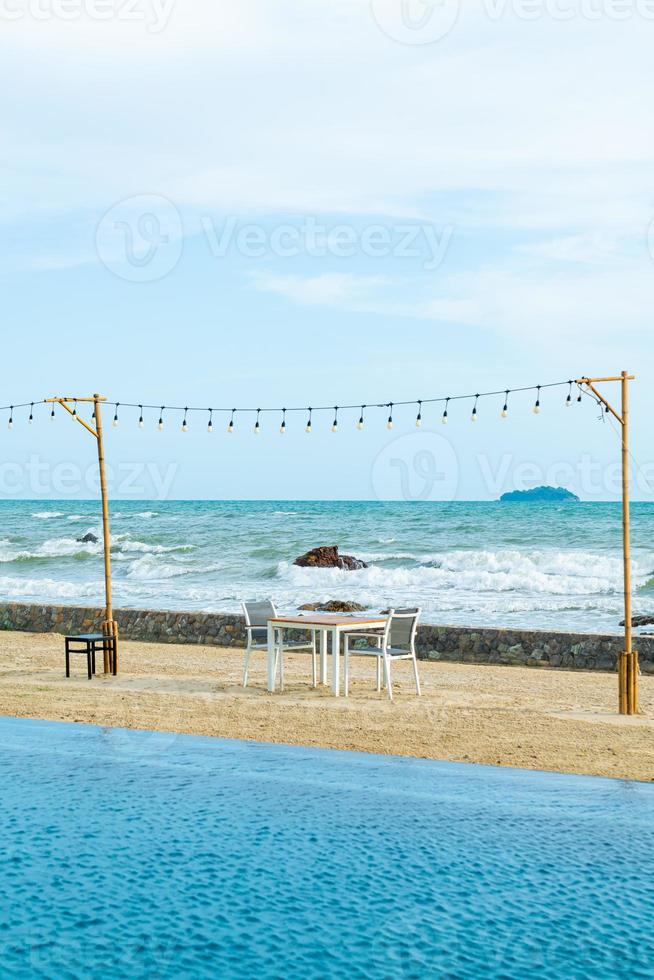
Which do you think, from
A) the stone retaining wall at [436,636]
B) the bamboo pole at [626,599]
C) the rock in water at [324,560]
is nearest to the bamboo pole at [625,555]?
the bamboo pole at [626,599]

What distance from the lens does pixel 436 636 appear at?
14250 mm

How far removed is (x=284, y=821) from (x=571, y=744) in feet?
9.22

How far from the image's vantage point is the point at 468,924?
5055mm

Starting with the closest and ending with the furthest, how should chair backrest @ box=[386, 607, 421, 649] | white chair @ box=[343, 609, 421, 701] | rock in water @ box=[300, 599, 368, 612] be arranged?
white chair @ box=[343, 609, 421, 701]
chair backrest @ box=[386, 607, 421, 649]
rock in water @ box=[300, 599, 368, 612]

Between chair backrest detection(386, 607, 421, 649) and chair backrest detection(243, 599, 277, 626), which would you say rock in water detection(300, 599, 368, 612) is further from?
chair backrest detection(386, 607, 421, 649)

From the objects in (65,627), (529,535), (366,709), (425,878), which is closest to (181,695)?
(366,709)

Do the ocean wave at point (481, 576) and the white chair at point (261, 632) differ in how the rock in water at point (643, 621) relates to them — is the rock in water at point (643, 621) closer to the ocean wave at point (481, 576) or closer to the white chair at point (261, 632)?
the ocean wave at point (481, 576)

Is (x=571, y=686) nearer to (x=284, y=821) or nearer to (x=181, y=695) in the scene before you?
(x=181, y=695)

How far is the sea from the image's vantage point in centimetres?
2525

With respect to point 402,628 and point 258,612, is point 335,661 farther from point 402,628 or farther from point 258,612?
point 258,612

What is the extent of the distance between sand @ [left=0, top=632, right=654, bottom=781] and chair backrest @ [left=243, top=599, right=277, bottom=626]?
70cm

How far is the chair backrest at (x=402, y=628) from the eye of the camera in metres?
10.7

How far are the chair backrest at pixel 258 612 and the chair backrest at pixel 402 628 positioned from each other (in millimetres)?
1319

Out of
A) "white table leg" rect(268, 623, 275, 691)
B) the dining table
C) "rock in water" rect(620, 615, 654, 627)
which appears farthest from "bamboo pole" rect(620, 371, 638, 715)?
"rock in water" rect(620, 615, 654, 627)
